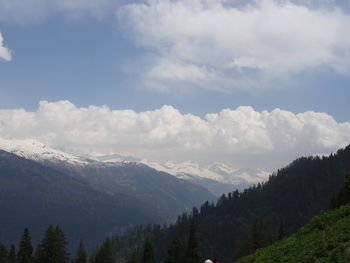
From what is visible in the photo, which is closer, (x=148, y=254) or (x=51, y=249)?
(x=51, y=249)

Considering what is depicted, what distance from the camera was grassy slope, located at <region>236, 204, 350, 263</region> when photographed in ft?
103

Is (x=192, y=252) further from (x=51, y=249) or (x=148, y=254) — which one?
(x=51, y=249)

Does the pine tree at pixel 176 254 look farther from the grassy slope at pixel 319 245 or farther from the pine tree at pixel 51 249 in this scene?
the grassy slope at pixel 319 245

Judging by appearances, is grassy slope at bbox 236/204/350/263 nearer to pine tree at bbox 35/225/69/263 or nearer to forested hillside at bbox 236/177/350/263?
forested hillside at bbox 236/177/350/263

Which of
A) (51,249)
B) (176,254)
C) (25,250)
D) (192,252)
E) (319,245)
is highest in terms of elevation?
(319,245)

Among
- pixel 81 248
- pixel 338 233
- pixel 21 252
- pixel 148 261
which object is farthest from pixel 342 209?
pixel 81 248

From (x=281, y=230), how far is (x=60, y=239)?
200 feet

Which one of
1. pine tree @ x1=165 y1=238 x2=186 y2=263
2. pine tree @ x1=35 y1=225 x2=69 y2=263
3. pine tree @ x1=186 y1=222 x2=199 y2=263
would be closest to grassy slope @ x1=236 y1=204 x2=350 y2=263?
pine tree @ x1=186 y1=222 x2=199 y2=263

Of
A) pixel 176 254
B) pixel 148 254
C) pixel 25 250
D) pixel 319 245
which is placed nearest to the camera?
pixel 319 245

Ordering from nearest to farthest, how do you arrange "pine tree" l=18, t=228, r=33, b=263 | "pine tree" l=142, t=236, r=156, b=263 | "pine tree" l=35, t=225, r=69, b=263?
"pine tree" l=35, t=225, r=69, b=263 < "pine tree" l=18, t=228, r=33, b=263 < "pine tree" l=142, t=236, r=156, b=263

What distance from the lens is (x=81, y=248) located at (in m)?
125

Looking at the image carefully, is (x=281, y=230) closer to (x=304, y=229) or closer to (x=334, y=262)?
(x=304, y=229)

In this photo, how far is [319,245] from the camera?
3450cm

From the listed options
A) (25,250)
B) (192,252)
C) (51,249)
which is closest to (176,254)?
(192,252)
